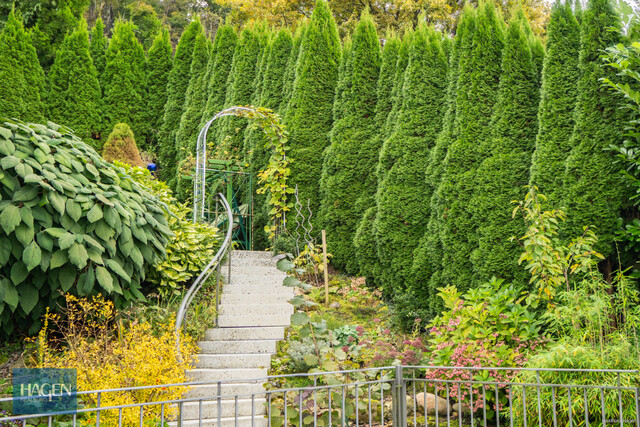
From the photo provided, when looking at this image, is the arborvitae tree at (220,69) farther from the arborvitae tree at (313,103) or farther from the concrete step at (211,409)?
the concrete step at (211,409)

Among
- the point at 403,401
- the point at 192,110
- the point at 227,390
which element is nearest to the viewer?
the point at 403,401

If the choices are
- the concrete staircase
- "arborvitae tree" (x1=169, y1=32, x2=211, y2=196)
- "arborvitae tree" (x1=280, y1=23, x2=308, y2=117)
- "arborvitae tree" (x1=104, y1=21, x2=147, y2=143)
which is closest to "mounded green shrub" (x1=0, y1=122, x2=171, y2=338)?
the concrete staircase

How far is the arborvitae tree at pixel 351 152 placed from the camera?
764cm

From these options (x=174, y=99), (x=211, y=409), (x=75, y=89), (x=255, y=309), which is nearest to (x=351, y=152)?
(x=255, y=309)

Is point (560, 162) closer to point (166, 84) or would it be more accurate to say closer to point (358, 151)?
point (358, 151)

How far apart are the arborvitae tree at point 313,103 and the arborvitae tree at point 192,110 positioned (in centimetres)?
343

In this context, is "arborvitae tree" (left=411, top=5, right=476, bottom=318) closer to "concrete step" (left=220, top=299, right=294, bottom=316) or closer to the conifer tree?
"concrete step" (left=220, top=299, right=294, bottom=316)

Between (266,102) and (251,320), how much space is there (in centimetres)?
492

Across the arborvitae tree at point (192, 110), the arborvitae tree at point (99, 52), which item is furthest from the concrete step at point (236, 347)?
the arborvitae tree at point (99, 52)

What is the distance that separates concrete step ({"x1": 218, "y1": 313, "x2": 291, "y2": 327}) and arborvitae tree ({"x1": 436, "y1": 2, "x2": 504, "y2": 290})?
1.92 metres

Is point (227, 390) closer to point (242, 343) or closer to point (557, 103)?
point (242, 343)

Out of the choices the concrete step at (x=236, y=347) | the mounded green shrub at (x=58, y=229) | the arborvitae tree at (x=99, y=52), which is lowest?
the concrete step at (x=236, y=347)

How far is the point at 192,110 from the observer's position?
460 inches

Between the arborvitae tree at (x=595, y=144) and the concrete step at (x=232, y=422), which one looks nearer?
the concrete step at (x=232, y=422)
